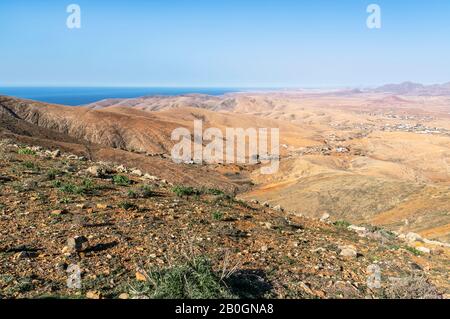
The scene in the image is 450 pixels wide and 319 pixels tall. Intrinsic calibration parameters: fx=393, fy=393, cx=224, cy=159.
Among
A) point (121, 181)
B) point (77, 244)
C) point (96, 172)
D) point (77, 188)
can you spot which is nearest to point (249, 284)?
point (77, 244)

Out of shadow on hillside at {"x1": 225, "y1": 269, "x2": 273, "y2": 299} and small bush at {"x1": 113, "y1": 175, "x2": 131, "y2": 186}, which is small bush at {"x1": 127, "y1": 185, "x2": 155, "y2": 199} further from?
shadow on hillside at {"x1": 225, "y1": 269, "x2": 273, "y2": 299}

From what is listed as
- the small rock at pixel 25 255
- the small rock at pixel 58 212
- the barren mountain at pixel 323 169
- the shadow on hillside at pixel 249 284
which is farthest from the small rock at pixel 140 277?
the barren mountain at pixel 323 169

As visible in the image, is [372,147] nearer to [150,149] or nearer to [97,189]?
[150,149]

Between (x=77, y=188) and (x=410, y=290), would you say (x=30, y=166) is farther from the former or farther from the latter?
(x=410, y=290)

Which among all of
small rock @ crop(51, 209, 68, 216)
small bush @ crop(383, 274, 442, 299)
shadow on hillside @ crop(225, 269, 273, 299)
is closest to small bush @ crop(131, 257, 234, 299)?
shadow on hillside @ crop(225, 269, 273, 299)

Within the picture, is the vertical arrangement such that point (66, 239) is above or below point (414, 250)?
above
